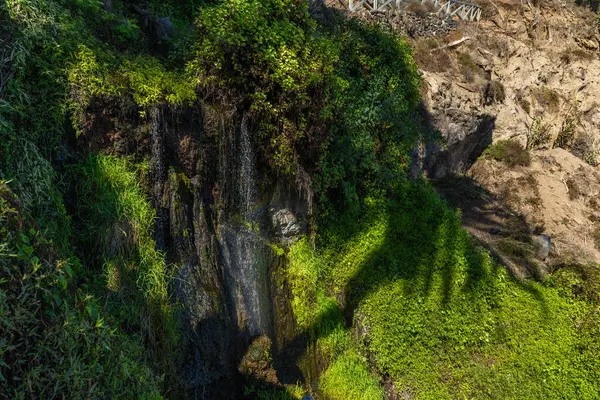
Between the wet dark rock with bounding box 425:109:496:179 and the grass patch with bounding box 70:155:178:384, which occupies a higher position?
the wet dark rock with bounding box 425:109:496:179

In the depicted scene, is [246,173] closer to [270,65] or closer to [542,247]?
[270,65]

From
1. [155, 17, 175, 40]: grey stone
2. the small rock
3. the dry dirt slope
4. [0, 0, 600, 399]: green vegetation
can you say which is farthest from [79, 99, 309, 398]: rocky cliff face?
the small rock

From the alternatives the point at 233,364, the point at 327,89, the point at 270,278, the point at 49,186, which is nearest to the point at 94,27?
the point at 49,186

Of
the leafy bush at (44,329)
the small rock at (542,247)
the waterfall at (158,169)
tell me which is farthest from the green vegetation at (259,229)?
the small rock at (542,247)

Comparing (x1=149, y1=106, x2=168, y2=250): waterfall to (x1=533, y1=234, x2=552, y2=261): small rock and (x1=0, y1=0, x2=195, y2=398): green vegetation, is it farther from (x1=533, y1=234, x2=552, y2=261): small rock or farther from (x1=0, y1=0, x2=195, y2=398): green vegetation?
(x1=533, y1=234, x2=552, y2=261): small rock

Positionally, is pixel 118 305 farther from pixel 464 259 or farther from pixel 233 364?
pixel 464 259

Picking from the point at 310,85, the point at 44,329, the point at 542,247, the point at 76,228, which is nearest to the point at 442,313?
the point at 542,247
